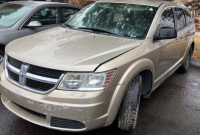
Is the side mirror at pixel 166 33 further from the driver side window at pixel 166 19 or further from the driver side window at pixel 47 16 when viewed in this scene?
the driver side window at pixel 47 16

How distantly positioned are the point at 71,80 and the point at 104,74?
0.35 m

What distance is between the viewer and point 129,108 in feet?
8.54

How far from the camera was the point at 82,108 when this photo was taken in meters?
2.12

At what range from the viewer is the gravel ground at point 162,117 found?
2.80 meters

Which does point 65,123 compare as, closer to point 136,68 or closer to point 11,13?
point 136,68

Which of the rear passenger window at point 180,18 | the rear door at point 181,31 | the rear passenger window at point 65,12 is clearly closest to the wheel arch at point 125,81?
the rear door at point 181,31

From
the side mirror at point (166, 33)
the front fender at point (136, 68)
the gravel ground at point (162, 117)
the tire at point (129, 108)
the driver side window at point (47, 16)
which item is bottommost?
the gravel ground at point (162, 117)

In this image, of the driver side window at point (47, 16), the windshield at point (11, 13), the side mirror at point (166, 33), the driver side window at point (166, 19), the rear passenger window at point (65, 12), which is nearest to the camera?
the side mirror at point (166, 33)

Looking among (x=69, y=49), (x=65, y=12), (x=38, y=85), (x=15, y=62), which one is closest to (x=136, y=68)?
(x=69, y=49)

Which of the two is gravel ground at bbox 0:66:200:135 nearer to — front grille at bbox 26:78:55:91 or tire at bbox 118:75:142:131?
tire at bbox 118:75:142:131

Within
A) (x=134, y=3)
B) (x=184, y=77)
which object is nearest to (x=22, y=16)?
(x=134, y=3)

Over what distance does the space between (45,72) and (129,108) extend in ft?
3.65

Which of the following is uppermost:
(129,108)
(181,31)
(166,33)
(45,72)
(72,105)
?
(166,33)

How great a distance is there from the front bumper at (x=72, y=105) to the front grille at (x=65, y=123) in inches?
0.9
